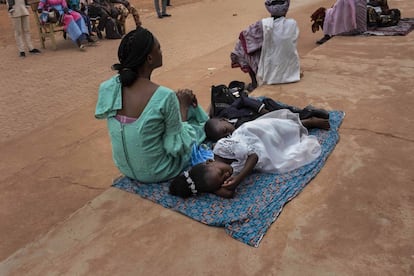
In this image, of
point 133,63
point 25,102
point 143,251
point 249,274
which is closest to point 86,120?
point 25,102

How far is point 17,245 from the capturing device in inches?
113

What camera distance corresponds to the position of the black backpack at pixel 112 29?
31.2 feet

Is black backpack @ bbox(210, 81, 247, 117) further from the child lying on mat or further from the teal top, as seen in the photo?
the teal top

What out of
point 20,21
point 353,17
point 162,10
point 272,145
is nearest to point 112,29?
point 20,21

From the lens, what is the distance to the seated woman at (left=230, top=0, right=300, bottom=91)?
4.68 metres

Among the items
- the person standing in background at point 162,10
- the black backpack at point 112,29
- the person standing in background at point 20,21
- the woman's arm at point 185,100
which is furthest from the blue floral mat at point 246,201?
the person standing in background at point 162,10

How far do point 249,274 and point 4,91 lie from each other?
5613mm

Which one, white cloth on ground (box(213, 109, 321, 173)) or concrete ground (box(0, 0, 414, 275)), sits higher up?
white cloth on ground (box(213, 109, 321, 173))

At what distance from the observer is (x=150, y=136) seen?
2465 millimetres

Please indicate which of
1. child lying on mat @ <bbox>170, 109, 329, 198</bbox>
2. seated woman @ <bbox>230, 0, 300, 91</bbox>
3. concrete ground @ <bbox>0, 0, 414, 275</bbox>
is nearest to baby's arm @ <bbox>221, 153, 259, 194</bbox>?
child lying on mat @ <bbox>170, 109, 329, 198</bbox>

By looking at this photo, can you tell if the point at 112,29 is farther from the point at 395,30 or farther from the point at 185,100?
the point at 185,100

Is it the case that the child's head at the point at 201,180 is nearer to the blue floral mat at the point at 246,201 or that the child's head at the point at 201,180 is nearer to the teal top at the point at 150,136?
the blue floral mat at the point at 246,201

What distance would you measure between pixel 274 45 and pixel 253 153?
251 centimetres

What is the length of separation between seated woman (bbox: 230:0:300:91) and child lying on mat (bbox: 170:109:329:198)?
161 centimetres
